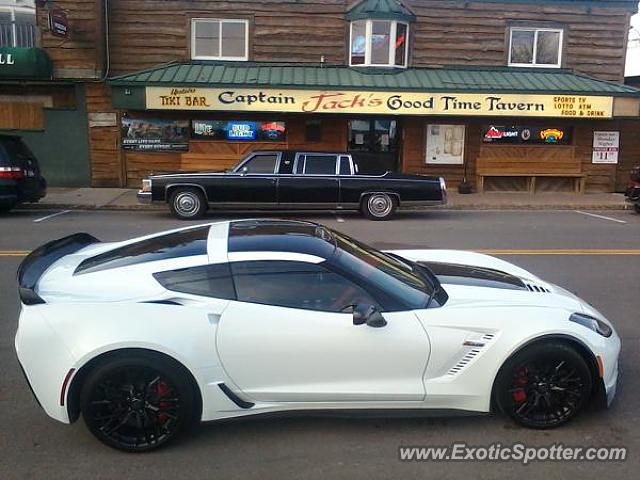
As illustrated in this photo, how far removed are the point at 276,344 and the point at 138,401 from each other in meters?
0.80

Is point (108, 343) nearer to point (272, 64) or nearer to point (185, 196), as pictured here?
point (185, 196)

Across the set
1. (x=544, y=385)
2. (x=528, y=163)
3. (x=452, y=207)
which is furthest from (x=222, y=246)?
(x=528, y=163)

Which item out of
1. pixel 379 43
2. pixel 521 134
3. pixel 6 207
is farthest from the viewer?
pixel 521 134

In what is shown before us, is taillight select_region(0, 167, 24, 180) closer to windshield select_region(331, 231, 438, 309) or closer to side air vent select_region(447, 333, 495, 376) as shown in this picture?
windshield select_region(331, 231, 438, 309)

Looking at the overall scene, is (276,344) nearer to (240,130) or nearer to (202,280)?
(202,280)

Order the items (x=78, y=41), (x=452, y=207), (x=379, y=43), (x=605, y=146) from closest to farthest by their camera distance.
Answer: (x=452, y=207) < (x=78, y=41) < (x=379, y=43) < (x=605, y=146)

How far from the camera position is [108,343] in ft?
10.3

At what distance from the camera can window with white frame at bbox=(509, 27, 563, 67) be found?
17828 mm

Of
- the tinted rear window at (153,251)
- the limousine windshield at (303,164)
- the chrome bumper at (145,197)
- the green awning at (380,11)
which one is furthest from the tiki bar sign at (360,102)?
the tinted rear window at (153,251)

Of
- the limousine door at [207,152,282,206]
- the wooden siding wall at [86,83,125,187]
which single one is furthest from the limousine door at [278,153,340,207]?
the wooden siding wall at [86,83,125,187]

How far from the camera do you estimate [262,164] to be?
1255 cm

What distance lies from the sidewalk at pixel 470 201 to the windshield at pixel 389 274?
1117 cm

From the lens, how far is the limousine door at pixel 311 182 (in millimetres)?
12508

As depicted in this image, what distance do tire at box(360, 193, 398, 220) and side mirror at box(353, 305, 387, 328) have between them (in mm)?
9592
